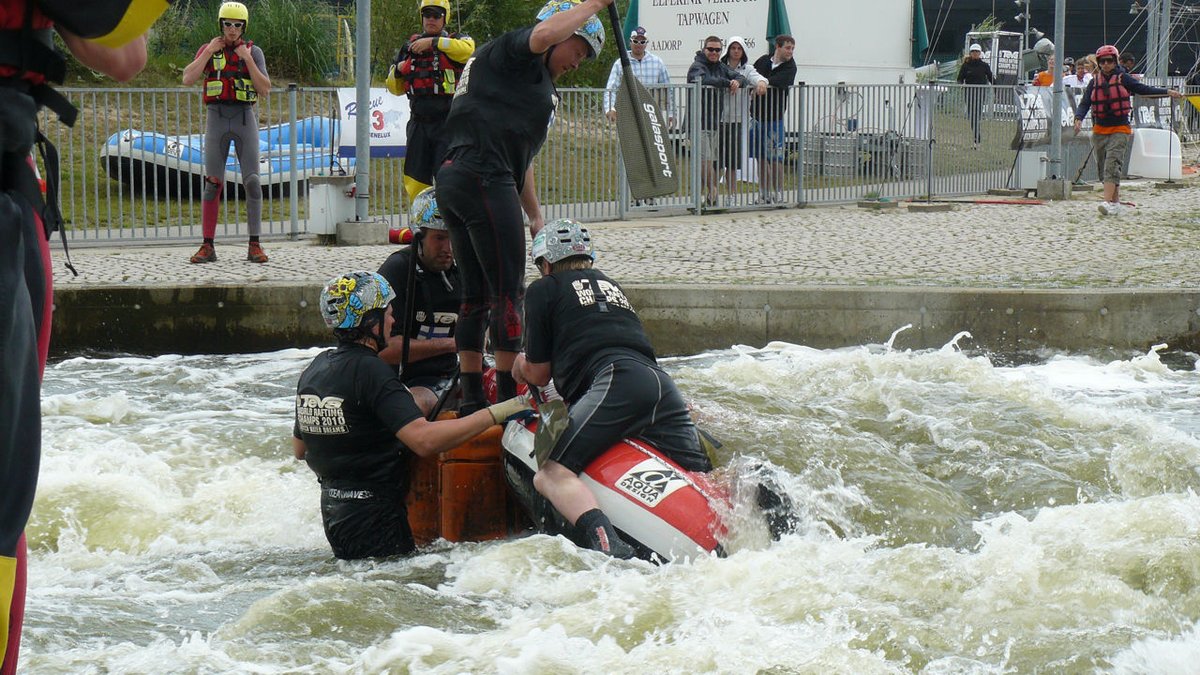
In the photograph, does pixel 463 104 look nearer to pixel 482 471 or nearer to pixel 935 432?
pixel 482 471

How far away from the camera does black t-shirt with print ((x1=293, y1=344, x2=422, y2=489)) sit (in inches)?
224

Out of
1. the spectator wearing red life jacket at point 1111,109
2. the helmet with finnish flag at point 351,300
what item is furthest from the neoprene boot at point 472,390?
the spectator wearing red life jacket at point 1111,109

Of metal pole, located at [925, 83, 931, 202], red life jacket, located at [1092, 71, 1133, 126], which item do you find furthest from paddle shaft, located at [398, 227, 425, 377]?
metal pole, located at [925, 83, 931, 202]

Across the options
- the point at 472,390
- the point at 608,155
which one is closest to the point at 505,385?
the point at 472,390

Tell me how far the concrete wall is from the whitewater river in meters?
0.97

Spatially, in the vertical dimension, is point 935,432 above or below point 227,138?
below

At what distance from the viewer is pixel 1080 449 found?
7.29 metres

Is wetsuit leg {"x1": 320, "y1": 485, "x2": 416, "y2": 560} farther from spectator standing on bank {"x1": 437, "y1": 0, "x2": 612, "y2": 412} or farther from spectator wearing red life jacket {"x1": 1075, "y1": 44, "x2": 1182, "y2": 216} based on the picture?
spectator wearing red life jacket {"x1": 1075, "y1": 44, "x2": 1182, "y2": 216}

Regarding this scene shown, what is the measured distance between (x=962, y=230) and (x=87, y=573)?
10950 millimetres

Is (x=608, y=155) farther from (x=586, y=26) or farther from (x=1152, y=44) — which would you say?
(x=1152, y=44)

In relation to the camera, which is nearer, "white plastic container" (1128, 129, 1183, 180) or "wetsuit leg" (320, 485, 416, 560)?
"wetsuit leg" (320, 485, 416, 560)

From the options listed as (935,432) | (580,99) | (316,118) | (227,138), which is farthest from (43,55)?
(580,99)

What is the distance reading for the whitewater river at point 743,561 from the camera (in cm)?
455

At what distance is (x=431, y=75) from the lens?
854cm
